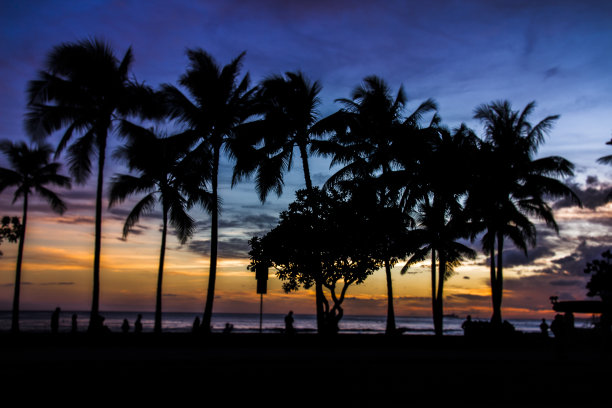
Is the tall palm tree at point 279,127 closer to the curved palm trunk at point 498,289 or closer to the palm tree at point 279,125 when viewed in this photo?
the palm tree at point 279,125

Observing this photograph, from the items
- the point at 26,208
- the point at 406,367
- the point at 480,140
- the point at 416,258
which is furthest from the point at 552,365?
the point at 26,208

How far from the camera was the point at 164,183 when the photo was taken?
28.7m

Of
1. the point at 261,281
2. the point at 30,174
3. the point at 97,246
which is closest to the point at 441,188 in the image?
the point at 261,281

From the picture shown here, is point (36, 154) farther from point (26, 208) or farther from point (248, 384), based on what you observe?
point (248, 384)

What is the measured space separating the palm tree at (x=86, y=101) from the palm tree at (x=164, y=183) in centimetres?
215

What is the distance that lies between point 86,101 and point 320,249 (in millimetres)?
13057

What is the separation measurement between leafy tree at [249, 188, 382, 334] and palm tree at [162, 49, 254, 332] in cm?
383

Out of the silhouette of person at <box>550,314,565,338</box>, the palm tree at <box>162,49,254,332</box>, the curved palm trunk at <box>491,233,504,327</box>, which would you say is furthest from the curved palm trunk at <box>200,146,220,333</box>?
the curved palm trunk at <box>491,233,504,327</box>

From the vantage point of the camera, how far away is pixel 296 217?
73.6 ft

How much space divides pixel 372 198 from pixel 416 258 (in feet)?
46.9

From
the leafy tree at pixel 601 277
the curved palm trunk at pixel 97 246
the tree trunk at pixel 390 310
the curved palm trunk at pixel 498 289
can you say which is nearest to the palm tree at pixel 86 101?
the curved palm trunk at pixel 97 246

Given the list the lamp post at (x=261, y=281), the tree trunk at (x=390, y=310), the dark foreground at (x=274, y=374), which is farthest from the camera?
the tree trunk at (x=390, y=310)

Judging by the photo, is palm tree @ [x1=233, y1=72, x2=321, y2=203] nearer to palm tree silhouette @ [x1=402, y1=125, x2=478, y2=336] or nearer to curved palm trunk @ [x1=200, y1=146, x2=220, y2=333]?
curved palm trunk @ [x1=200, y1=146, x2=220, y2=333]

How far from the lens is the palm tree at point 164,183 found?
25.2 m
